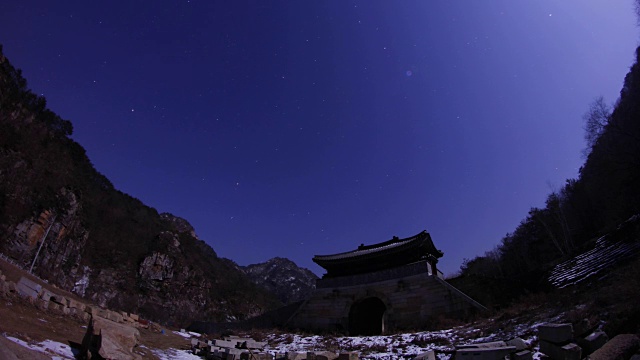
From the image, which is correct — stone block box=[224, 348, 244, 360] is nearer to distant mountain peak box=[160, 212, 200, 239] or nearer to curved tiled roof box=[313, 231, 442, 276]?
curved tiled roof box=[313, 231, 442, 276]

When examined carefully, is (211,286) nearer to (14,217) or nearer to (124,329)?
(14,217)

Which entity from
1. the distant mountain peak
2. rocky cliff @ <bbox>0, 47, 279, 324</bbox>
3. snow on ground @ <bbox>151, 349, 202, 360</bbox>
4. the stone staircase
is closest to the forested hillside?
the stone staircase

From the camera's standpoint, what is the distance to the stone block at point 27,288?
11.6 meters

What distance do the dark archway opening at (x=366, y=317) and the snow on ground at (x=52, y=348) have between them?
18349 millimetres

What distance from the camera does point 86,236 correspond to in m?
43.3

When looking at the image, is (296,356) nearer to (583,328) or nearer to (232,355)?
(232,355)

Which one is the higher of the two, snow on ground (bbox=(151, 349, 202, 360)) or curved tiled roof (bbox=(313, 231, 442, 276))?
curved tiled roof (bbox=(313, 231, 442, 276))

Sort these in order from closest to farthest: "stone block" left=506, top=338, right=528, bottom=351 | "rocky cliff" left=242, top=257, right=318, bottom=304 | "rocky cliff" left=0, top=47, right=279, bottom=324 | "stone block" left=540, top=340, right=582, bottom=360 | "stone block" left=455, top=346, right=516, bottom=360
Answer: "stone block" left=540, top=340, right=582, bottom=360, "stone block" left=455, top=346, right=516, bottom=360, "stone block" left=506, top=338, right=528, bottom=351, "rocky cliff" left=0, top=47, right=279, bottom=324, "rocky cliff" left=242, top=257, right=318, bottom=304

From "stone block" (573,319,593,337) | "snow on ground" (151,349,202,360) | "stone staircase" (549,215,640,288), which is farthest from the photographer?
"stone staircase" (549,215,640,288)

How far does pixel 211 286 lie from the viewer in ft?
182

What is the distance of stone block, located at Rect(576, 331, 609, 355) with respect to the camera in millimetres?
7156

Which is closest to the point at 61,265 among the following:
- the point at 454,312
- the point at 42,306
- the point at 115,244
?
the point at 115,244

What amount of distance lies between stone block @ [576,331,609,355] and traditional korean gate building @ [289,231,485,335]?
1115 centimetres

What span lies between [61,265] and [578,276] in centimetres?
4970
